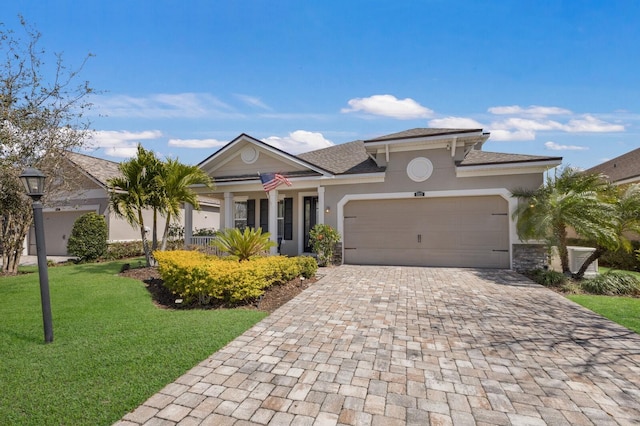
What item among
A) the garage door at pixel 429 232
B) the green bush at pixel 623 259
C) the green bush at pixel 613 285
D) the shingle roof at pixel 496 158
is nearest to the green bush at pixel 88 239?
the garage door at pixel 429 232

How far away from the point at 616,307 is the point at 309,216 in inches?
406

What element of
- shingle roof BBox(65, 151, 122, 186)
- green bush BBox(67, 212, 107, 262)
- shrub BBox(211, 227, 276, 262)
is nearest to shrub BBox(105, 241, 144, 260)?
green bush BBox(67, 212, 107, 262)

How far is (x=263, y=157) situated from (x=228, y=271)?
814 cm

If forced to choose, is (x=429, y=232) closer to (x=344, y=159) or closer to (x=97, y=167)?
(x=344, y=159)

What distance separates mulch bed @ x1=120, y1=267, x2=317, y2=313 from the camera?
6.37 meters

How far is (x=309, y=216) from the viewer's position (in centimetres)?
1406

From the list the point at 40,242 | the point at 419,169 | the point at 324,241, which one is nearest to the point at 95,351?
the point at 40,242

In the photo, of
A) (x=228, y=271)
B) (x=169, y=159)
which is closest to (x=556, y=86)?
(x=228, y=271)

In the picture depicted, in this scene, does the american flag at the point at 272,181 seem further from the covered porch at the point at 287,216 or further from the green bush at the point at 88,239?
the green bush at the point at 88,239

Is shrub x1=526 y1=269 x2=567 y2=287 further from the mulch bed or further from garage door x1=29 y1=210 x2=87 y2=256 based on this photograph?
garage door x1=29 y1=210 x2=87 y2=256

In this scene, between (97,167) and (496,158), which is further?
(97,167)

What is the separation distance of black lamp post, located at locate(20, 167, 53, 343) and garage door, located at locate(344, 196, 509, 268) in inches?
367

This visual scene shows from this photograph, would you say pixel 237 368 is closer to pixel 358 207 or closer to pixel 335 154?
pixel 358 207

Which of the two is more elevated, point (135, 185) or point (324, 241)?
point (135, 185)
